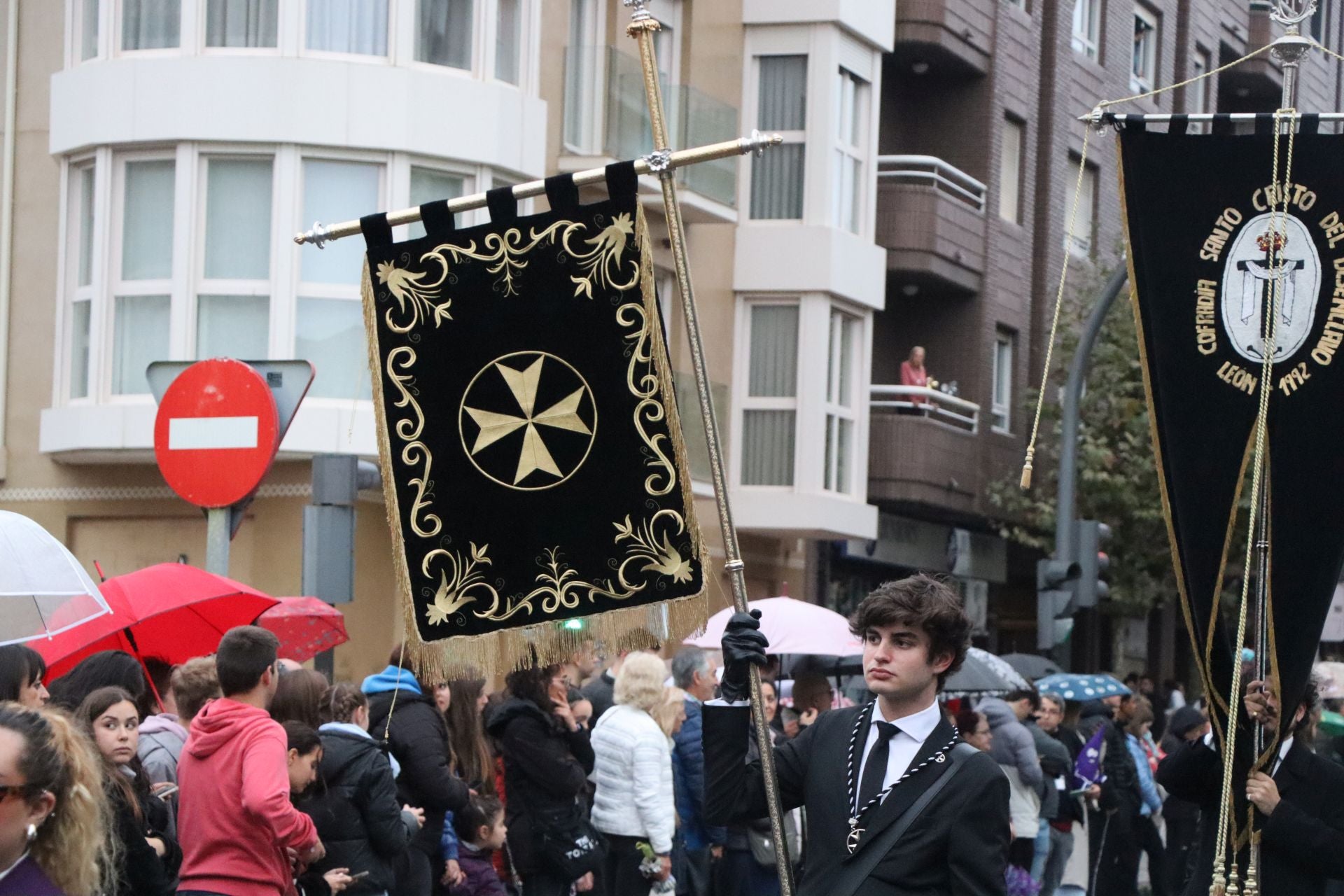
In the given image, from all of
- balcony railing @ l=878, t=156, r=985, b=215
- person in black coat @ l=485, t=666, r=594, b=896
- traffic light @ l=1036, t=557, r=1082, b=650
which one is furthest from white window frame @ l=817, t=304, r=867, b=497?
person in black coat @ l=485, t=666, r=594, b=896

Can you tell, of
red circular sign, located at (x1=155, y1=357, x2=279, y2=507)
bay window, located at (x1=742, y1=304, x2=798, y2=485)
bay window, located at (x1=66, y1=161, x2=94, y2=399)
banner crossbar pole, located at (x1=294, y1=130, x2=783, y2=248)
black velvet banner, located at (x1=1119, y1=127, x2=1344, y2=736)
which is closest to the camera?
banner crossbar pole, located at (x1=294, y1=130, x2=783, y2=248)

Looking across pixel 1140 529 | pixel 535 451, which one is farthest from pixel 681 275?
pixel 1140 529

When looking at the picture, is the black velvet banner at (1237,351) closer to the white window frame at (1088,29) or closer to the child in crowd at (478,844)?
the child in crowd at (478,844)

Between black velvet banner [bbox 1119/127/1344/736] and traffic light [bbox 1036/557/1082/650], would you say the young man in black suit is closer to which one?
black velvet banner [bbox 1119/127/1344/736]

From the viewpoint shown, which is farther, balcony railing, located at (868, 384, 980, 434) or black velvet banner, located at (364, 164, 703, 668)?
balcony railing, located at (868, 384, 980, 434)

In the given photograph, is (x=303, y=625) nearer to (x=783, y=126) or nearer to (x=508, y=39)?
(x=508, y=39)

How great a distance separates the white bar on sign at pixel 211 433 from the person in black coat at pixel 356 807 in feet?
4.47

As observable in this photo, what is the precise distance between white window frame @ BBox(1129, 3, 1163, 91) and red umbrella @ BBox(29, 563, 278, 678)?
2837cm

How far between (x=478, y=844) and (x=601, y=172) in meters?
5.08

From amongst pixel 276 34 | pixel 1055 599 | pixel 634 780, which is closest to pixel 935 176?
pixel 1055 599

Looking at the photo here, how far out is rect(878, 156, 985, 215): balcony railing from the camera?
2905 cm

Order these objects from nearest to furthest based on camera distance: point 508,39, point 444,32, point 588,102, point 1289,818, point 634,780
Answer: point 1289,818 → point 634,780 → point 444,32 → point 508,39 → point 588,102

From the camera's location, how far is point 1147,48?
3691 cm

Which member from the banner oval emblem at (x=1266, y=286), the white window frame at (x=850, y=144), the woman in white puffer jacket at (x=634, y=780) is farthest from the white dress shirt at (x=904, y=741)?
the white window frame at (x=850, y=144)
